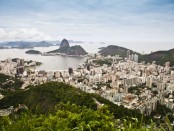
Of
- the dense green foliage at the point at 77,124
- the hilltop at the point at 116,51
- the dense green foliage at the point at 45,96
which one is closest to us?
the dense green foliage at the point at 77,124

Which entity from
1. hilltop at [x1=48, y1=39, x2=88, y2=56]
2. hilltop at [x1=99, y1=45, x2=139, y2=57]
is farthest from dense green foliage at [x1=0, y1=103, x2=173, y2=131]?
hilltop at [x1=48, y1=39, x2=88, y2=56]

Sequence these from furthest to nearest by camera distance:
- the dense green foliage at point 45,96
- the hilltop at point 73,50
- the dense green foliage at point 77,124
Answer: the hilltop at point 73,50 → the dense green foliage at point 45,96 → the dense green foliage at point 77,124

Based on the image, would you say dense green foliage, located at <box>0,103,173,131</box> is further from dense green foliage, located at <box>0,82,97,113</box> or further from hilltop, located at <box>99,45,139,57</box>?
hilltop, located at <box>99,45,139,57</box>

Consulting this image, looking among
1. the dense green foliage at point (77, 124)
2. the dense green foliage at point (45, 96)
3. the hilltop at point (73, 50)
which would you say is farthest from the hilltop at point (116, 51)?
the dense green foliage at point (77, 124)

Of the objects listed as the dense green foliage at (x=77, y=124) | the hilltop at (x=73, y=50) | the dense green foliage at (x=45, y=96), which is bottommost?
the dense green foliage at (x=45, y=96)

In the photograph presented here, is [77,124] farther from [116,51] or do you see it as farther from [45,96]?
[116,51]

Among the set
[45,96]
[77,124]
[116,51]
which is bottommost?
[45,96]

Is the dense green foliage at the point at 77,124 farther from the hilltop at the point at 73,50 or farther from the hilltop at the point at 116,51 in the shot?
the hilltop at the point at 73,50

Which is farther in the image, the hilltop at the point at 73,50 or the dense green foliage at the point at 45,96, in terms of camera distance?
the hilltop at the point at 73,50

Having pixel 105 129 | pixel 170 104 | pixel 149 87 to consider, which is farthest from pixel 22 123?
pixel 149 87

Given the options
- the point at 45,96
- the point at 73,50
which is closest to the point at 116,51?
the point at 73,50

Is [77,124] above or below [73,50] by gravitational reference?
below

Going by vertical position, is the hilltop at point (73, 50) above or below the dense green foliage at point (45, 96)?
above

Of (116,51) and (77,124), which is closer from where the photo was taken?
(77,124)
